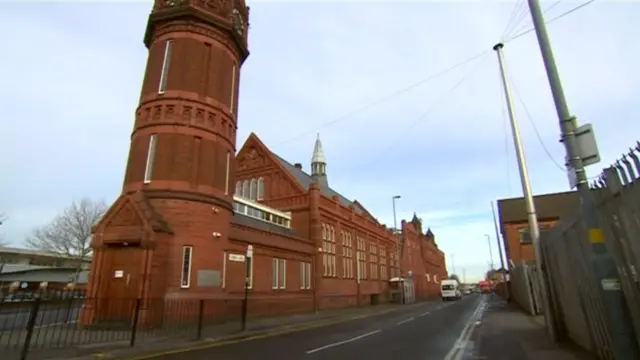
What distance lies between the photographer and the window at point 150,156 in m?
21.3

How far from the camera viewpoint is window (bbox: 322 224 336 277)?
37188mm

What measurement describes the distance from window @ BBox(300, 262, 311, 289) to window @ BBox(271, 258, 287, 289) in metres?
2.96

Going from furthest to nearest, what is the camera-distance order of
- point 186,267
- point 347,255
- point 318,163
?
1. point 318,163
2. point 347,255
3. point 186,267

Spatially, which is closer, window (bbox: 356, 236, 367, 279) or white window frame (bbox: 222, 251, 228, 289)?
white window frame (bbox: 222, 251, 228, 289)

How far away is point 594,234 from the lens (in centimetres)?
562

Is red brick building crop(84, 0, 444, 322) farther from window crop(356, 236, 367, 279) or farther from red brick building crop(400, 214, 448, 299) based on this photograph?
red brick building crop(400, 214, 448, 299)

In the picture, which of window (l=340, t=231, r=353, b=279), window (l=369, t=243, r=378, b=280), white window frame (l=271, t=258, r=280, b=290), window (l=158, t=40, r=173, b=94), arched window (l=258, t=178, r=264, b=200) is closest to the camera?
window (l=158, t=40, r=173, b=94)

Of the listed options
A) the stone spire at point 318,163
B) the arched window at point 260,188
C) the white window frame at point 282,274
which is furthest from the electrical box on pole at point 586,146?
the stone spire at point 318,163

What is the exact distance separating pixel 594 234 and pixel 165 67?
23.0 metres

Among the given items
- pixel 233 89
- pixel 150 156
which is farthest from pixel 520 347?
pixel 233 89

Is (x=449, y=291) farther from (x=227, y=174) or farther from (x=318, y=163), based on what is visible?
(x=227, y=174)

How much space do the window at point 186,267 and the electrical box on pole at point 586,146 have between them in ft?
59.9

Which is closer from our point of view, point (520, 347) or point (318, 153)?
point (520, 347)

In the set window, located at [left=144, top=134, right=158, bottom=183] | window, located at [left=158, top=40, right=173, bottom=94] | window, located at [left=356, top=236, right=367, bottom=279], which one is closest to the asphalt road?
window, located at [left=144, top=134, right=158, bottom=183]
